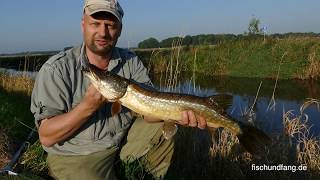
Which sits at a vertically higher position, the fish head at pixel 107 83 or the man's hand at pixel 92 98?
the fish head at pixel 107 83

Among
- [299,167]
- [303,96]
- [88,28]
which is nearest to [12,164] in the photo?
[88,28]

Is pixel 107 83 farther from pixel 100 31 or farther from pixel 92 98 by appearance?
pixel 100 31

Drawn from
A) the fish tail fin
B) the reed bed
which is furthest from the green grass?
the fish tail fin

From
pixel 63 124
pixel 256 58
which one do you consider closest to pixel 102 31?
pixel 63 124

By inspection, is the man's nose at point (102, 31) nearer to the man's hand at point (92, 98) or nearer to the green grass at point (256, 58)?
the man's hand at point (92, 98)

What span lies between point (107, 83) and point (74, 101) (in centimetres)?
58

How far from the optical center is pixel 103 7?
3.98 m

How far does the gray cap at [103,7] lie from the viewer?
13.1 ft

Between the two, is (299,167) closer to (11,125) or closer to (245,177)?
(245,177)

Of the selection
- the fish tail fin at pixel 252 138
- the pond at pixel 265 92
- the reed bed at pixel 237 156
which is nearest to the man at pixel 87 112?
the fish tail fin at pixel 252 138

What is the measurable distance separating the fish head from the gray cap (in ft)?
1.93

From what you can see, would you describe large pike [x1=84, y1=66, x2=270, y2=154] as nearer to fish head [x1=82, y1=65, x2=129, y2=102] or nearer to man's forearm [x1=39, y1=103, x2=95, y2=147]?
fish head [x1=82, y1=65, x2=129, y2=102]

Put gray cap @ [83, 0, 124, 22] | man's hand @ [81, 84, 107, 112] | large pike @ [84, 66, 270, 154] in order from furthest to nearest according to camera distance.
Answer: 1. gray cap @ [83, 0, 124, 22]
2. large pike @ [84, 66, 270, 154]
3. man's hand @ [81, 84, 107, 112]

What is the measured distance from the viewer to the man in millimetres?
3783
